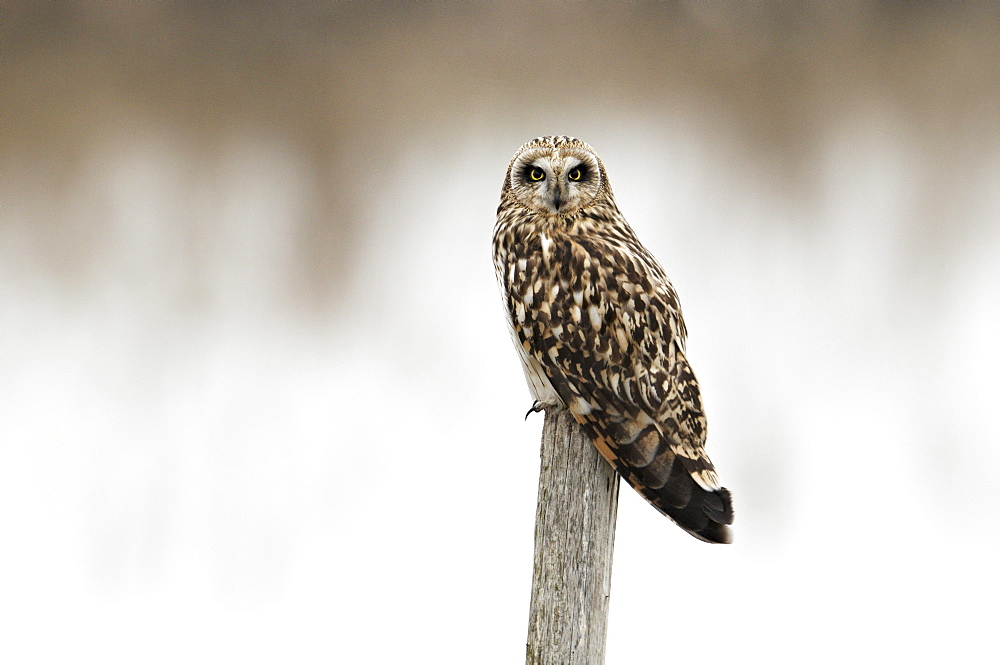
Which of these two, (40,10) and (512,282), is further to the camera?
(40,10)

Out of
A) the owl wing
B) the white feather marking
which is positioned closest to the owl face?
the owl wing

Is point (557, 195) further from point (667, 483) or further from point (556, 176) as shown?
point (667, 483)

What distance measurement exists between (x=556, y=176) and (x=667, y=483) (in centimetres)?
74

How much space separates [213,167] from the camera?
5.03 metres

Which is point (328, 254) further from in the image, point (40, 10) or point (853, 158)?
point (853, 158)

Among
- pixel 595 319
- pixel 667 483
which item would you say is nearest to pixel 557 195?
pixel 595 319

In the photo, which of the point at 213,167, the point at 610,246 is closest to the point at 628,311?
the point at 610,246

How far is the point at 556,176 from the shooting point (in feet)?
6.61

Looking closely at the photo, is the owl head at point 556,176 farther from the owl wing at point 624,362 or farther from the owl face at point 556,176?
the owl wing at point 624,362

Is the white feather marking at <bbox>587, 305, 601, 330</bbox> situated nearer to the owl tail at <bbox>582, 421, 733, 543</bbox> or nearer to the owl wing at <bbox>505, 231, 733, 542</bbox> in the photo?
the owl wing at <bbox>505, 231, 733, 542</bbox>

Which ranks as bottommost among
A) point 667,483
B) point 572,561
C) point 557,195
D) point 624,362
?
point 572,561

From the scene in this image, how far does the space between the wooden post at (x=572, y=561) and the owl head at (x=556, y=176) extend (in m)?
0.62

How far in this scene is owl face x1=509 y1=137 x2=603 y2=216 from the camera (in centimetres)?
202

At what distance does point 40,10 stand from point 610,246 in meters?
3.96
